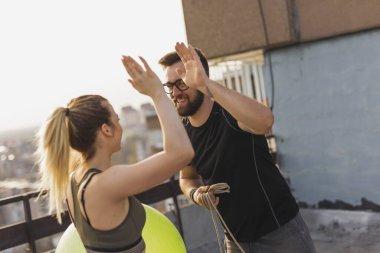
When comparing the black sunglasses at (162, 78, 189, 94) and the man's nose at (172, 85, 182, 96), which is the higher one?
the black sunglasses at (162, 78, 189, 94)

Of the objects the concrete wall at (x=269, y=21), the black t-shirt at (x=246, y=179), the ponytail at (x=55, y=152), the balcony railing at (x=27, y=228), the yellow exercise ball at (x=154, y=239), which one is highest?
the concrete wall at (x=269, y=21)

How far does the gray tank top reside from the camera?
2.17 m

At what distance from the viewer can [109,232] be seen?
7.09 ft

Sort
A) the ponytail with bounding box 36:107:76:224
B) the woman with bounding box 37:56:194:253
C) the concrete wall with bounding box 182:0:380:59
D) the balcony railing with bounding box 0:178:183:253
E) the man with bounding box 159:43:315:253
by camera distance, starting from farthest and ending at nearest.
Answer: the concrete wall with bounding box 182:0:380:59 < the balcony railing with bounding box 0:178:183:253 < the man with bounding box 159:43:315:253 < the ponytail with bounding box 36:107:76:224 < the woman with bounding box 37:56:194:253

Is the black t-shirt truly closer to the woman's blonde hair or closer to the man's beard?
the man's beard

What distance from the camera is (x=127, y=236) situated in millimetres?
2211

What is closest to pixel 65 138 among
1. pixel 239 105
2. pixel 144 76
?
pixel 144 76

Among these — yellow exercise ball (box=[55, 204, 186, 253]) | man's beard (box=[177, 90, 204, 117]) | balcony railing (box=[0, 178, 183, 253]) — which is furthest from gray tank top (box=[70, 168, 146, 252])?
balcony railing (box=[0, 178, 183, 253])

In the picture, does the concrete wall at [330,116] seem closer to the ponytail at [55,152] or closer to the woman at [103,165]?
the woman at [103,165]

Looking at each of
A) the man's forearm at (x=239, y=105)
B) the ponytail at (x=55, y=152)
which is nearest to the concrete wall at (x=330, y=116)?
the man's forearm at (x=239, y=105)

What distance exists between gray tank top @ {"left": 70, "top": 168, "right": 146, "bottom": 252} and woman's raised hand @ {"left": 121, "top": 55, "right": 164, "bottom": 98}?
1.30ft

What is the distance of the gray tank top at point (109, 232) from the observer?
7.13 feet

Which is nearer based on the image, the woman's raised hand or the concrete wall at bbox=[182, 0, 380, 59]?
the woman's raised hand

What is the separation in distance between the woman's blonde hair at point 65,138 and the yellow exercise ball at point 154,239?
26.6 inches
